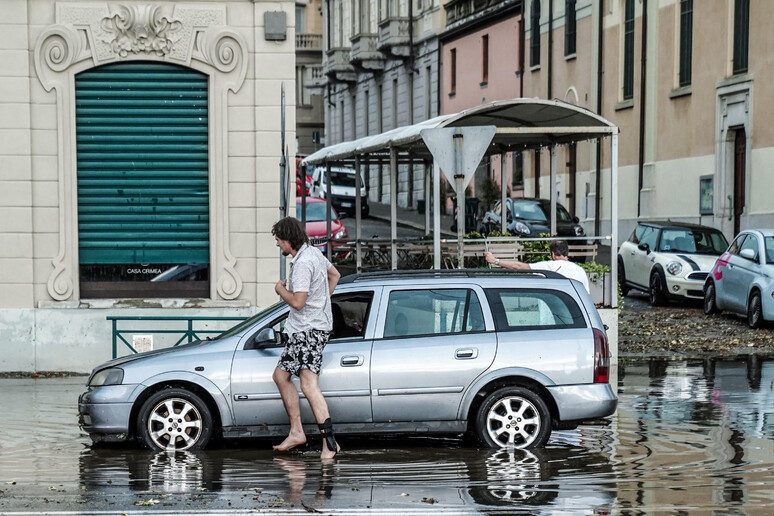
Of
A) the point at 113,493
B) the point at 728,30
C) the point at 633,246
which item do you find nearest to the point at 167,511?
the point at 113,493

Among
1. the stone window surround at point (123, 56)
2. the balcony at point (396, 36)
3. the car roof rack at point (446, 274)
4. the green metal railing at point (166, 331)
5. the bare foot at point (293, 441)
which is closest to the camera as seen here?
the bare foot at point (293, 441)

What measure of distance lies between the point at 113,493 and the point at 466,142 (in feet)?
21.2

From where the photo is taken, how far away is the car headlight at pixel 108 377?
36.3 feet

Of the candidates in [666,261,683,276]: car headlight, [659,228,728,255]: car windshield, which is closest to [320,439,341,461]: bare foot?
[666,261,683,276]: car headlight

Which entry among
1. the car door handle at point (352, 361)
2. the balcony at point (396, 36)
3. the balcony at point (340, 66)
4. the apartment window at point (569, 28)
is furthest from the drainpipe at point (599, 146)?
the car door handle at point (352, 361)

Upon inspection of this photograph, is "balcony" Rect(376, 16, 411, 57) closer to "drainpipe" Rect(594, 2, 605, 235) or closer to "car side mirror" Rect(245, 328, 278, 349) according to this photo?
"drainpipe" Rect(594, 2, 605, 235)

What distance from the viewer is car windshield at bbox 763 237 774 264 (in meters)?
21.4

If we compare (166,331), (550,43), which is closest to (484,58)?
(550,43)

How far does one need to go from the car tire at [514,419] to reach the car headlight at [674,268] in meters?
14.8

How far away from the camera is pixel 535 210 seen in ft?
110

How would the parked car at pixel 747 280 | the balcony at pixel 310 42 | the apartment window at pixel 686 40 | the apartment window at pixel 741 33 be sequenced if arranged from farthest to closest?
the balcony at pixel 310 42 → the apartment window at pixel 686 40 → the apartment window at pixel 741 33 → the parked car at pixel 747 280

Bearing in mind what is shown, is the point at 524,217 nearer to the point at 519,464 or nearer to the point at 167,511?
the point at 519,464

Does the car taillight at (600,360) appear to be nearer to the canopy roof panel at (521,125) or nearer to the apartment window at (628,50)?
the canopy roof panel at (521,125)

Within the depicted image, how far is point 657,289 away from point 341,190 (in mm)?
26675
